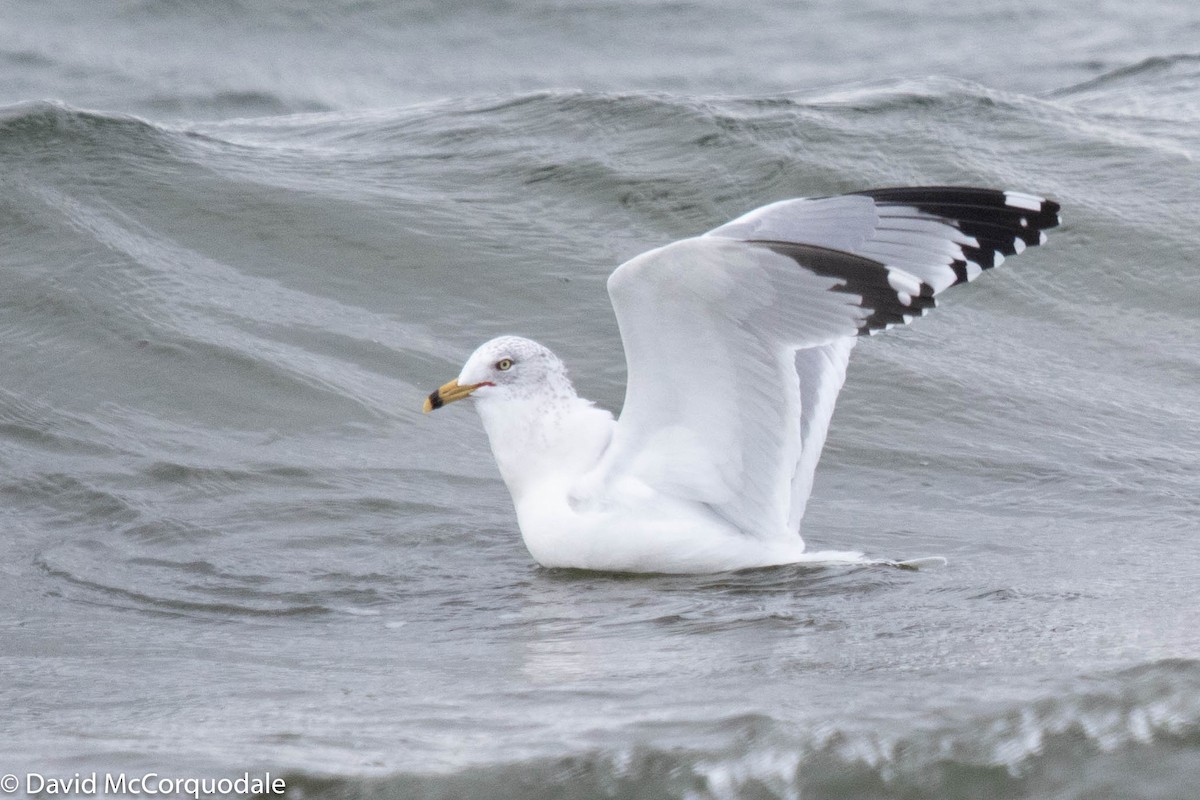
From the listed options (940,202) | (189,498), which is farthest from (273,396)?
(940,202)

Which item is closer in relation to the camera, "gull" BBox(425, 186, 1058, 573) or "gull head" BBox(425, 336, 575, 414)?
"gull" BBox(425, 186, 1058, 573)

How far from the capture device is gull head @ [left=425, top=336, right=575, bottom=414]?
5203mm

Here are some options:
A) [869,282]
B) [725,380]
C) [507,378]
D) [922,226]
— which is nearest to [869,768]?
[869,282]

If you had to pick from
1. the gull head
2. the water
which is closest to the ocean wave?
the water

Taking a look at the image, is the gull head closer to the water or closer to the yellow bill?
the yellow bill

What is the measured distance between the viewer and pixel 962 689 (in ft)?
10.7

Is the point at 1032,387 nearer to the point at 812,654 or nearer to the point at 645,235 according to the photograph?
the point at 645,235

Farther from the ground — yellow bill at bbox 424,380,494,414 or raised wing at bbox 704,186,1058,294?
raised wing at bbox 704,186,1058,294

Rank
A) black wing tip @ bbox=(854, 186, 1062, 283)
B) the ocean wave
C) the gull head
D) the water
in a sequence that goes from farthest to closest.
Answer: the gull head < black wing tip @ bbox=(854, 186, 1062, 283) < the water < the ocean wave

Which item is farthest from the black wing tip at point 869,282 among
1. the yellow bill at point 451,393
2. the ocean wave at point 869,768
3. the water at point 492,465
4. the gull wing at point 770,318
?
the ocean wave at point 869,768

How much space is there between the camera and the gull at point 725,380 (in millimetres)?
4426

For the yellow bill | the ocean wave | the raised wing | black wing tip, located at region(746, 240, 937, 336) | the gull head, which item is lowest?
A: the ocean wave

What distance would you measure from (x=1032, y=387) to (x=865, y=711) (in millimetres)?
3773

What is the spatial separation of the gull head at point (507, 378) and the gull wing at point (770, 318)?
37 cm
